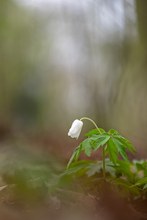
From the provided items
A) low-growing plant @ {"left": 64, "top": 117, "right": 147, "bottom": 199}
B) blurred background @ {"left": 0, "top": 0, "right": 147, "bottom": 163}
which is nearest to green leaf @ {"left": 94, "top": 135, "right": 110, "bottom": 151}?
low-growing plant @ {"left": 64, "top": 117, "right": 147, "bottom": 199}

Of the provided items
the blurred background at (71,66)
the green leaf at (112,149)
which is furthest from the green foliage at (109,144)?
the blurred background at (71,66)

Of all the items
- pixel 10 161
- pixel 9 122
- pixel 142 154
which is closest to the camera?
pixel 10 161

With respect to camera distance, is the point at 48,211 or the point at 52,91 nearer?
the point at 48,211

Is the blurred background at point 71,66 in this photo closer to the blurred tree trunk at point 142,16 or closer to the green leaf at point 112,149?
the blurred tree trunk at point 142,16

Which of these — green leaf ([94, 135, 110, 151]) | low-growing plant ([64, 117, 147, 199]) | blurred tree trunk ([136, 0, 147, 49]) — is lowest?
low-growing plant ([64, 117, 147, 199])

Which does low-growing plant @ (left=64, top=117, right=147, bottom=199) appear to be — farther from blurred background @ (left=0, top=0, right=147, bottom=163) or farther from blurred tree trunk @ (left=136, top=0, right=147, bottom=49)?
blurred tree trunk @ (left=136, top=0, right=147, bottom=49)

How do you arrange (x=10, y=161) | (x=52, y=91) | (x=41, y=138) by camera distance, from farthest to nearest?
(x=52, y=91)
(x=41, y=138)
(x=10, y=161)

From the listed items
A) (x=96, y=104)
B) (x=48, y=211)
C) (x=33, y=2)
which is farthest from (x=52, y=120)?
(x=48, y=211)

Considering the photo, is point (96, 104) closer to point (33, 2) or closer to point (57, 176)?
point (33, 2)
